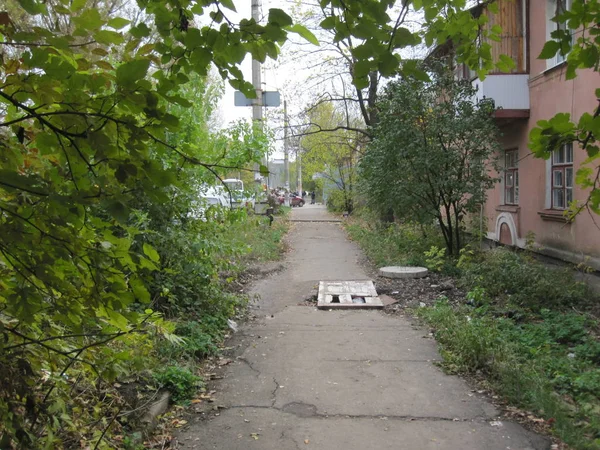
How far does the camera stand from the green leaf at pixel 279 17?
2.50 m

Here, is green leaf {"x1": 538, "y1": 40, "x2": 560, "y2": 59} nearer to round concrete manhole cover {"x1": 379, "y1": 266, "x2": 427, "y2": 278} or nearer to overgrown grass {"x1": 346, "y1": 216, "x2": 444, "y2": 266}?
round concrete manhole cover {"x1": 379, "y1": 266, "x2": 427, "y2": 278}

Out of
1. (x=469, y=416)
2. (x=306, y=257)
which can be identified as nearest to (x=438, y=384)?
(x=469, y=416)

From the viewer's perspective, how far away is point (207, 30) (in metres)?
2.66

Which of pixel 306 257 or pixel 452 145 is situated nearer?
pixel 452 145

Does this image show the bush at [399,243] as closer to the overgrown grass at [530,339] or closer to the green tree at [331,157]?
the overgrown grass at [530,339]

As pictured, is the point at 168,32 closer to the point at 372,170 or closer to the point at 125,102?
the point at 125,102

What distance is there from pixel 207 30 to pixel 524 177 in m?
11.9

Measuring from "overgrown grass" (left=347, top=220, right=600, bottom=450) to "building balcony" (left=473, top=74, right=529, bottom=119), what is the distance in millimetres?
3735

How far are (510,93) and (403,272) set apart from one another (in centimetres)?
496

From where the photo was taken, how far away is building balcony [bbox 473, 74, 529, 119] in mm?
12797

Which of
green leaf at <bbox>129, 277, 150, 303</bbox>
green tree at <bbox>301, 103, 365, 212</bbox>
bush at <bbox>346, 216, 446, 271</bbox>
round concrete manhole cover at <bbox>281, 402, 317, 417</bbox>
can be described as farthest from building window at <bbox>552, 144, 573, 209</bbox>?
green tree at <bbox>301, 103, 365, 212</bbox>

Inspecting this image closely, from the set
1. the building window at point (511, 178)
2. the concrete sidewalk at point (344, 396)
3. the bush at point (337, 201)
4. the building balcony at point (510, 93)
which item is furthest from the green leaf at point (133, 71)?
the bush at point (337, 201)

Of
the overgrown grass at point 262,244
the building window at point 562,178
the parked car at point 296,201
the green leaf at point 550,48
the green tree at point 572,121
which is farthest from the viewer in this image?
the parked car at point 296,201

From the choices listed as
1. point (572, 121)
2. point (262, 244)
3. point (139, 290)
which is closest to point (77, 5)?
point (139, 290)
